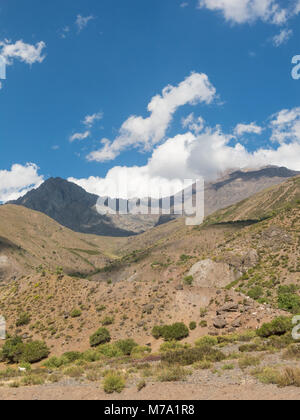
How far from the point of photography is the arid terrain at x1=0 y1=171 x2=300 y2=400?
1438cm

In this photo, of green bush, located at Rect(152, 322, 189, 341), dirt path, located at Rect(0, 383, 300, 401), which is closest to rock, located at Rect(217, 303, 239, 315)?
green bush, located at Rect(152, 322, 189, 341)

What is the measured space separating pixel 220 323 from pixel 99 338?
14.8 m

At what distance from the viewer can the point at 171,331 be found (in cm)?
3494

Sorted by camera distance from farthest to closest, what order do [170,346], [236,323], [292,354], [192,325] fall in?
[192,325] → [236,323] → [170,346] → [292,354]

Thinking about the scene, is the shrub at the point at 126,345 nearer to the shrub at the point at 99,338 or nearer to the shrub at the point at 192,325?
the shrub at the point at 99,338

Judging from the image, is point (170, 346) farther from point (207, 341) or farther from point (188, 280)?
point (188, 280)

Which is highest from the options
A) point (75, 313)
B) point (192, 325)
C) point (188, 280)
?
point (188, 280)

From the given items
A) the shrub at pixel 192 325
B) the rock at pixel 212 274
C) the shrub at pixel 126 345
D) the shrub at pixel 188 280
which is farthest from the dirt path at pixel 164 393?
the rock at pixel 212 274

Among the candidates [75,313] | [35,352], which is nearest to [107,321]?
[75,313]

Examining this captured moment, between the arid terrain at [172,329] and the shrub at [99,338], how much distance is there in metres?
0.17

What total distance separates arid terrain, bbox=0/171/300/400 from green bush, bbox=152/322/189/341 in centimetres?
12

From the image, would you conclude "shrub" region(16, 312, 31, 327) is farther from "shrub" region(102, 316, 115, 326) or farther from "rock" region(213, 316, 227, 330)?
"rock" region(213, 316, 227, 330)
